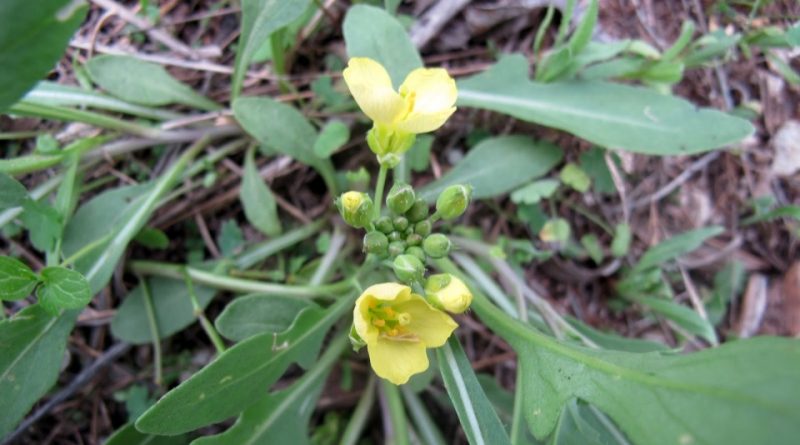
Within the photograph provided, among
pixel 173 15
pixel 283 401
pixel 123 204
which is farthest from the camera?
pixel 173 15

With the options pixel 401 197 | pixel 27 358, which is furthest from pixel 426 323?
pixel 27 358

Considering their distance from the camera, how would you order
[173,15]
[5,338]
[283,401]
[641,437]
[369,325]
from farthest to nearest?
1. [173,15]
2. [283,401]
3. [5,338]
4. [369,325]
5. [641,437]

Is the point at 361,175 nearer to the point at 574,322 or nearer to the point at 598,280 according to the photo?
the point at 574,322

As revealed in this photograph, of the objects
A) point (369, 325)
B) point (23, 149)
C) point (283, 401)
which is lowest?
point (283, 401)

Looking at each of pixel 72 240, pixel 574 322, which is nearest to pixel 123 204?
pixel 72 240

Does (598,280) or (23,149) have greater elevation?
(23,149)

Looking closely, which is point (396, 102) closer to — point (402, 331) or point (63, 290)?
point (402, 331)

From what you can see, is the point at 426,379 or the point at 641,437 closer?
the point at 641,437
